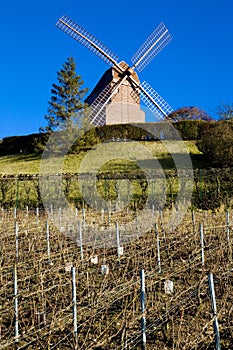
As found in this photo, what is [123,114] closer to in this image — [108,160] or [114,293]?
[108,160]

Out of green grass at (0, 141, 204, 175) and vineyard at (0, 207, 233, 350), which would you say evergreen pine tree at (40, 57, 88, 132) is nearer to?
green grass at (0, 141, 204, 175)

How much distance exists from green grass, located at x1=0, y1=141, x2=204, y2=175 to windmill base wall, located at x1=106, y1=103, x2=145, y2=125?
248 centimetres

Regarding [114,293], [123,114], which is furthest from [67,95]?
[114,293]

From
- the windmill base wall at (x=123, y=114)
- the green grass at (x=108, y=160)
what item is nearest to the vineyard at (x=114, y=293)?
the green grass at (x=108, y=160)

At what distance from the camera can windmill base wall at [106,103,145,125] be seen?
24.2 m

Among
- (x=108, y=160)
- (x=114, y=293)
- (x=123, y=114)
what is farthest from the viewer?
(x=123, y=114)

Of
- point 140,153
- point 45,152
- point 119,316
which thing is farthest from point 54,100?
point 119,316

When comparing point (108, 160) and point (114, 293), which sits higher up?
point (108, 160)

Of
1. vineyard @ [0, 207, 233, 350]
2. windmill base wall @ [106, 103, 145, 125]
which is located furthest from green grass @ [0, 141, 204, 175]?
vineyard @ [0, 207, 233, 350]

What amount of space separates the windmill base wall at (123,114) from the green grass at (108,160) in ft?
8.13

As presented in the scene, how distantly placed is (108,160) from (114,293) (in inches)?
625

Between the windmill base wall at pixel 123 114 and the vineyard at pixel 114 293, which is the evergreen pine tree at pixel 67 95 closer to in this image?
the windmill base wall at pixel 123 114

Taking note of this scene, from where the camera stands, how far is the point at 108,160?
782 inches

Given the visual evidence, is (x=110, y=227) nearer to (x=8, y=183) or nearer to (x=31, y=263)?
(x=31, y=263)
